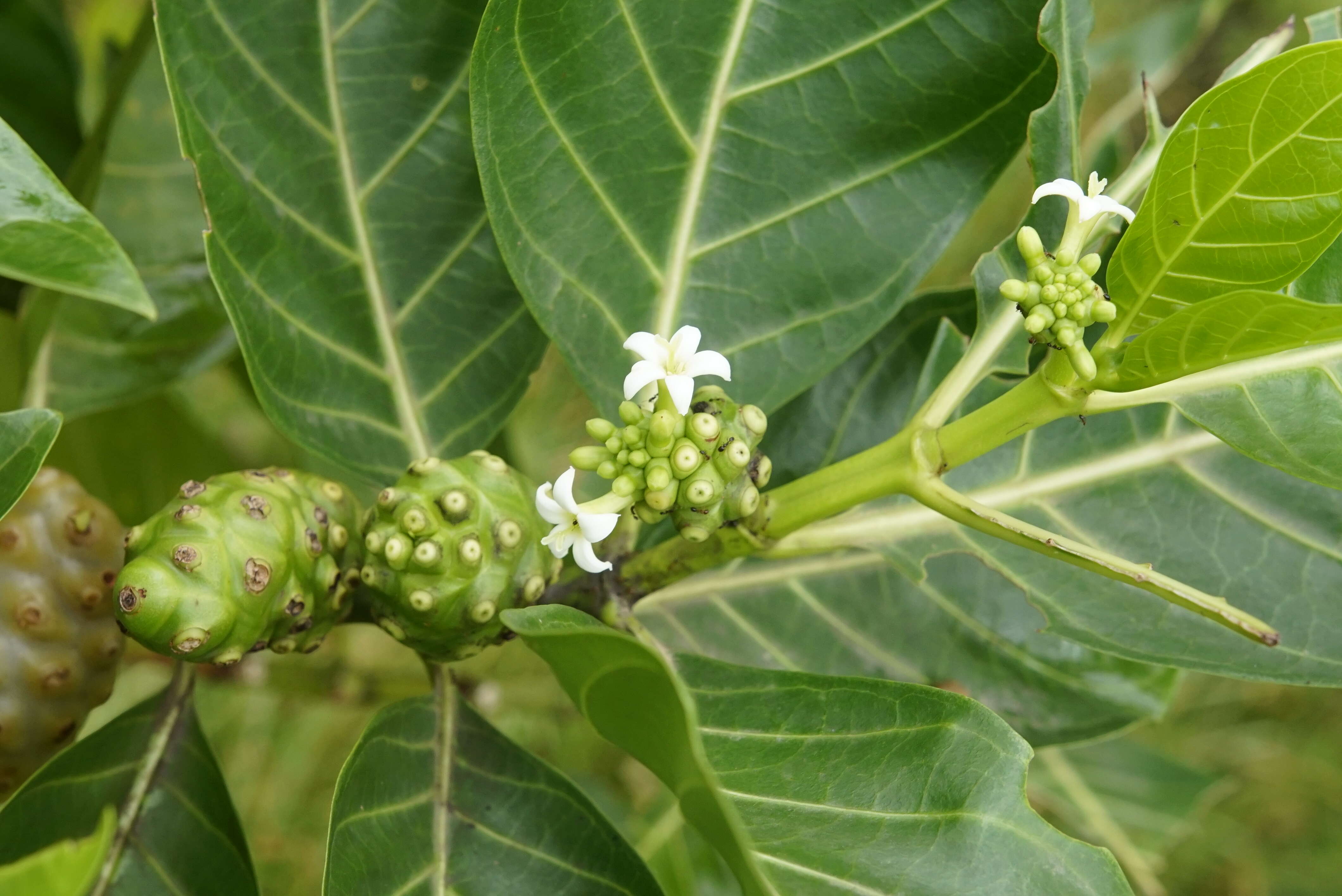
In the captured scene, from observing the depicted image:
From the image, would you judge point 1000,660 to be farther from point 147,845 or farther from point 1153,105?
point 147,845

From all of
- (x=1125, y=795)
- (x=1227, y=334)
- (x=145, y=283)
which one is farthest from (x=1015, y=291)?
(x=1125, y=795)

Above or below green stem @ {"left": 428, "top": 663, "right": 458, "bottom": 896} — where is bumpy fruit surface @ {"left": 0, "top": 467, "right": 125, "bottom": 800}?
above

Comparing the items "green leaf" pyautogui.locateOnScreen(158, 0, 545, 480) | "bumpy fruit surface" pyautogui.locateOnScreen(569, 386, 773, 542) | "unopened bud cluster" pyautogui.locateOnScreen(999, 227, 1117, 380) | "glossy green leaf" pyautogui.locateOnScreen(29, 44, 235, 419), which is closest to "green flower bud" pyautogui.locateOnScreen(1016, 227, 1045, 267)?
"unopened bud cluster" pyautogui.locateOnScreen(999, 227, 1117, 380)

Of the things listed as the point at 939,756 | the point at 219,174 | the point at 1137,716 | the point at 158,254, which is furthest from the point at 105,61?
the point at 1137,716

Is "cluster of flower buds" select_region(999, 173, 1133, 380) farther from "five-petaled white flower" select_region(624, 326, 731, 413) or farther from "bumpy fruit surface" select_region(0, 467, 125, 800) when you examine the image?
"bumpy fruit surface" select_region(0, 467, 125, 800)

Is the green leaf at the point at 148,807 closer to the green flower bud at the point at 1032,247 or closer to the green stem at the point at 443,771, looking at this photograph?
the green stem at the point at 443,771
